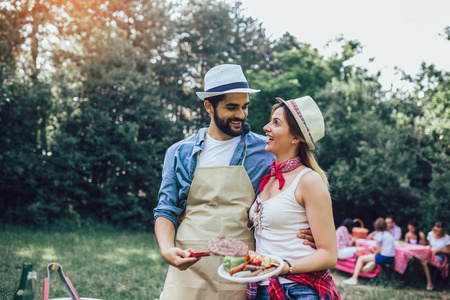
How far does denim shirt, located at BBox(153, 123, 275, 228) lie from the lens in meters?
2.55

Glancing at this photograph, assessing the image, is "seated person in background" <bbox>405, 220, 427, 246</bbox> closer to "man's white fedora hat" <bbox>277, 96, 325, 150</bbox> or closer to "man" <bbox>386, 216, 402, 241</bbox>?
"man" <bbox>386, 216, 402, 241</bbox>

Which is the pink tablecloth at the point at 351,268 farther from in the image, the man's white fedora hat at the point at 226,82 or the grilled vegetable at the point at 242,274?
the grilled vegetable at the point at 242,274

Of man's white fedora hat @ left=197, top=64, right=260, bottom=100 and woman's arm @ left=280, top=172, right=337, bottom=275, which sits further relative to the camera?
man's white fedora hat @ left=197, top=64, right=260, bottom=100

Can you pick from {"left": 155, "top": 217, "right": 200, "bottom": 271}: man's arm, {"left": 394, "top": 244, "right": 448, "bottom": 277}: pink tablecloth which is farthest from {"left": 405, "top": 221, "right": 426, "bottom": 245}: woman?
{"left": 155, "top": 217, "right": 200, "bottom": 271}: man's arm

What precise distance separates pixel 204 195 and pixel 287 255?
0.64 meters

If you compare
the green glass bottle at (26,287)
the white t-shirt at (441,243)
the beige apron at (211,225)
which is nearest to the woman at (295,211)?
the beige apron at (211,225)

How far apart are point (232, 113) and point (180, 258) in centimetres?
97

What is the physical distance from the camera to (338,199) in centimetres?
1411

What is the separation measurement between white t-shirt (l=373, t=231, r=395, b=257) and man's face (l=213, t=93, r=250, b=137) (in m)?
6.78

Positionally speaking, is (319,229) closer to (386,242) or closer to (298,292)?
(298,292)

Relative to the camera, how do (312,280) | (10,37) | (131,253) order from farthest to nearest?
(10,37), (131,253), (312,280)

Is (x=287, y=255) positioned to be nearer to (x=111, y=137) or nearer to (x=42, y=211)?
(x=42, y=211)

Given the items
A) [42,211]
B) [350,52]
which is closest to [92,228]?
[42,211]

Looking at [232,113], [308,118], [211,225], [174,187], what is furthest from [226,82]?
[211,225]
